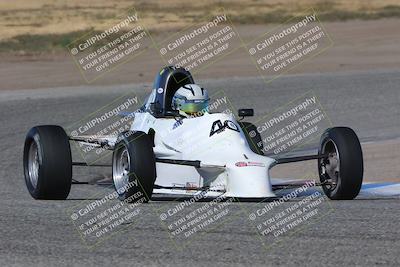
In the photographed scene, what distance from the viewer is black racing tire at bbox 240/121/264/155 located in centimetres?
1330

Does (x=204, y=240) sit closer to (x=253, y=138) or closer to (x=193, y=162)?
(x=193, y=162)

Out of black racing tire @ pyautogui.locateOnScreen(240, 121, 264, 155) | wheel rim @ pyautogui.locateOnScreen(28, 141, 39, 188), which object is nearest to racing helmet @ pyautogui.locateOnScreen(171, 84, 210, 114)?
black racing tire @ pyautogui.locateOnScreen(240, 121, 264, 155)

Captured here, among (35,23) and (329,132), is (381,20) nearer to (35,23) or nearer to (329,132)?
(35,23)

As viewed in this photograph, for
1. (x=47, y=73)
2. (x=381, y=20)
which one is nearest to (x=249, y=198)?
(x=47, y=73)

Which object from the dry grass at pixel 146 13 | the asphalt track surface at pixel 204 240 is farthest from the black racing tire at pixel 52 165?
the dry grass at pixel 146 13

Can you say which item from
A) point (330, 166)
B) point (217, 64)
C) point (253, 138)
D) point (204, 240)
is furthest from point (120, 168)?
point (217, 64)

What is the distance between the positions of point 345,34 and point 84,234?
113ft

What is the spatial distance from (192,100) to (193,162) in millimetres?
1940

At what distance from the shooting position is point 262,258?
8609 mm

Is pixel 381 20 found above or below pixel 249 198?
below

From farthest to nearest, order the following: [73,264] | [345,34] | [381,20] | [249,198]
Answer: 1. [381,20]
2. [345,34]
3. [249,198]
4. [73,264]

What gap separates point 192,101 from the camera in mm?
13938

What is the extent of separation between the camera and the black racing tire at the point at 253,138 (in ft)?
43.6

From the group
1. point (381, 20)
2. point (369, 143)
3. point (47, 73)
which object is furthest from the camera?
point (381, 20)
